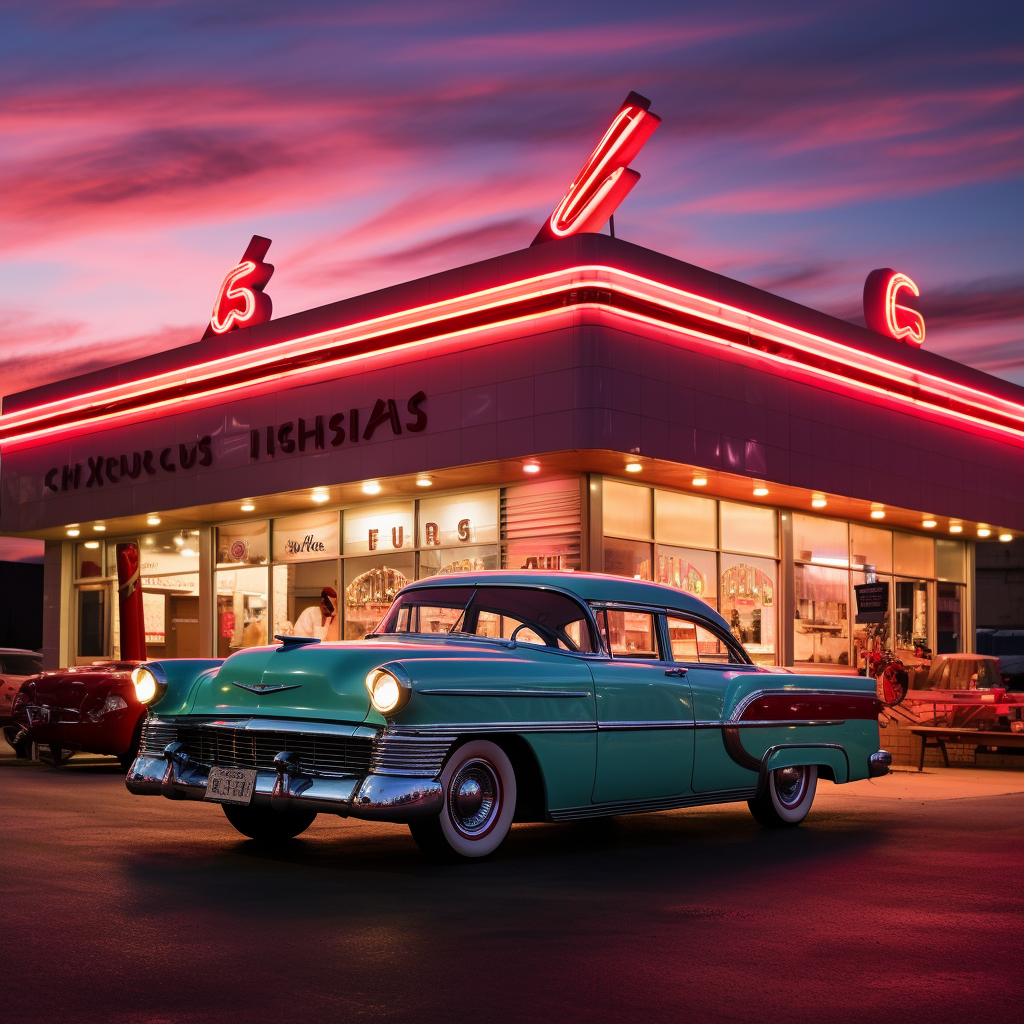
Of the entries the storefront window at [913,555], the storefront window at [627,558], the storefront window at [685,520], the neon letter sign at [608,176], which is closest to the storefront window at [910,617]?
the storefront window at [913,555]

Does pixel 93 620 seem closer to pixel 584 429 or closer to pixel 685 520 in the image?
pixel 685 520

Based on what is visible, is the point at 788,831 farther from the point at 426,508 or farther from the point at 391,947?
the point at 426,508

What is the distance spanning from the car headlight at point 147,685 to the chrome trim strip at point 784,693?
366 cm

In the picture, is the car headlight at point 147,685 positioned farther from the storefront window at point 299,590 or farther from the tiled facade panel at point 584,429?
the storefront window at point 299,590

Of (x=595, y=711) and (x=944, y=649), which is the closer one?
(x=595, y=711)

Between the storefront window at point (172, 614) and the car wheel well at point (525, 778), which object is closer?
the car wheel well at point (525, 778)

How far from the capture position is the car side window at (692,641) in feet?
29.3

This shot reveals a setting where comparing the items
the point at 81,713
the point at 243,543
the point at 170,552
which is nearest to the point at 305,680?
the point at 81,713

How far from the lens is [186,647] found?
83.8 ft

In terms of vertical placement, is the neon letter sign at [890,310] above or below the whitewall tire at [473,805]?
above

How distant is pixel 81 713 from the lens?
1266cm

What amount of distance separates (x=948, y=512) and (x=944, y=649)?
424 centimetres

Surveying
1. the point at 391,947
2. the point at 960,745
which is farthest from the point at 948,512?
the point at 391,947

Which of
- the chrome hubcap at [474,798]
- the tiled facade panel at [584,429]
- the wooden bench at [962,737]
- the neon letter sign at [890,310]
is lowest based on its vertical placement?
the wooden bench at [962,737]
